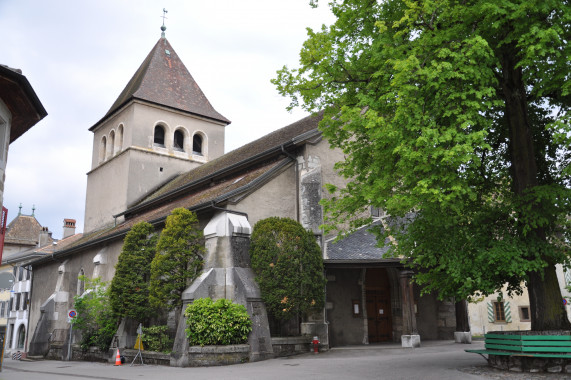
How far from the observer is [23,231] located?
176 feet

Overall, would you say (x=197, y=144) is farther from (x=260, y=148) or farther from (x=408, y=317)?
(x=408, y=317)

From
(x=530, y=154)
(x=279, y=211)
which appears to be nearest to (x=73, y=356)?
(x=279, y=211)

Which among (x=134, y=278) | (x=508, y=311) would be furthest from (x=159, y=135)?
(x=508, y=311)

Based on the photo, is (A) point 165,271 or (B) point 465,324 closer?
(A) point 165,271

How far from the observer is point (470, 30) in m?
9.43

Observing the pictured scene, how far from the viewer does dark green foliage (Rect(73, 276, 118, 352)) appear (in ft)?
59.3

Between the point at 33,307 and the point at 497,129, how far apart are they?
29.3 meters

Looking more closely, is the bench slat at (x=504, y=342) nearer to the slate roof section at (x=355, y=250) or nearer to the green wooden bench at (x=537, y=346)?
the green wooden bench at (x=537, y=346)

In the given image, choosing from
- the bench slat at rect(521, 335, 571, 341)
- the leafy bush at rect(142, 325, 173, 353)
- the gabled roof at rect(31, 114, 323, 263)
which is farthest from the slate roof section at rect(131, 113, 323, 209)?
the bench slat at rect(521, 335, 571, 341)

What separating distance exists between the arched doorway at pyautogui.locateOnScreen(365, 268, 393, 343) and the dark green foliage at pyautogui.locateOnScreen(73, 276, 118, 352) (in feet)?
30.8

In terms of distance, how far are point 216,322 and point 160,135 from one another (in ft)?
62.8

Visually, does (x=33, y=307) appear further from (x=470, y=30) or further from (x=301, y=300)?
(x=470, y=30)

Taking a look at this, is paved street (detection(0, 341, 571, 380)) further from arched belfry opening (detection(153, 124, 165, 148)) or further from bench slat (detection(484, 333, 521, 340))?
arched belfry opening (detection(153, 124, 165, 148))

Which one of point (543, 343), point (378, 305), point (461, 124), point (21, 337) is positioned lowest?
point (21, 337)
